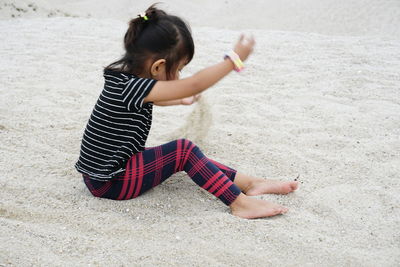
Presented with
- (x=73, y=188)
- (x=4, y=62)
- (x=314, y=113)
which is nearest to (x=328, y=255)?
(x=73, y=188)

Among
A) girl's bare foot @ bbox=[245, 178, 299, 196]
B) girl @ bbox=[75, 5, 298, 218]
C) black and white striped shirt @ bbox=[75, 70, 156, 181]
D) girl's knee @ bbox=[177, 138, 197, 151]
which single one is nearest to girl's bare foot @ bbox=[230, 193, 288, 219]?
girl @ bbox=[75, 5, 298, 218]

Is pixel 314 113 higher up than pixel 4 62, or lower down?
higher up

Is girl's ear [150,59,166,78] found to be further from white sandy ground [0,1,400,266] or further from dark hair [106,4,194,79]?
white sandy ground [0,1,400,266]

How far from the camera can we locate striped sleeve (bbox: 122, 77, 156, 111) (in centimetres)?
192

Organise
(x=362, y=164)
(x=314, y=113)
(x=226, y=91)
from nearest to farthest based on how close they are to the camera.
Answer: (x=362, y=164) < (x=314, y=113) < (x=226, y=91)

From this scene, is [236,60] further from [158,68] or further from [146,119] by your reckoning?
[146,119]

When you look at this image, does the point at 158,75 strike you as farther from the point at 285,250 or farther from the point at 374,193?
the point at 374,193

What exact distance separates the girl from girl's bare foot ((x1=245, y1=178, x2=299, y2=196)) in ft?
0.46

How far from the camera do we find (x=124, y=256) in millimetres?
1745

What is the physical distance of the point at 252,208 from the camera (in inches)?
82.4

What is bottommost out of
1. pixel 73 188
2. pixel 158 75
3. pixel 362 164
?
pixel 73 188

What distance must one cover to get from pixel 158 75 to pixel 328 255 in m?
1.08

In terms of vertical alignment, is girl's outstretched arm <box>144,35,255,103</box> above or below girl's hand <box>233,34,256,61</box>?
below

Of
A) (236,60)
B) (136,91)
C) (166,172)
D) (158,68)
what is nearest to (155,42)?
(158,68)
